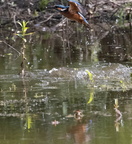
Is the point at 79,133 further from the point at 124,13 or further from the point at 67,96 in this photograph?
the point at 124,13

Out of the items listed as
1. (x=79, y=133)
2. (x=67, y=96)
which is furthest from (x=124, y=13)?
(x=79, y=133)

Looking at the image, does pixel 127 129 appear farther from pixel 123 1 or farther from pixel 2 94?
pixel 123 1

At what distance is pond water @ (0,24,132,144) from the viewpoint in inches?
146

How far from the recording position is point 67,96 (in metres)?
5.14

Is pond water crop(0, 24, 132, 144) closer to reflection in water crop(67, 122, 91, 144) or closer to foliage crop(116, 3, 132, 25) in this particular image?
reflection in water crop(67, 122, 91, 144)

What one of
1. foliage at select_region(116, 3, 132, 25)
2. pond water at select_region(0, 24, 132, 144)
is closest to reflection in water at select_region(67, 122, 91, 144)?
pond water at select_region(0, 24, 132, 144)

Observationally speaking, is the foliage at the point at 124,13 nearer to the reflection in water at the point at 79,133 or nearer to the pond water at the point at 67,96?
the pond water at the point at 67,96

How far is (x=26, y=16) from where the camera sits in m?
15.2

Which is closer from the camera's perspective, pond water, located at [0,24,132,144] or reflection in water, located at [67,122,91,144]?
reflection in water, located at [67,122,91,144]

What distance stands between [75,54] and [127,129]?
5.11 m

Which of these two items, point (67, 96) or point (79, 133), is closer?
point (79, 133)

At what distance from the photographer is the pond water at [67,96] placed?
12.2ft

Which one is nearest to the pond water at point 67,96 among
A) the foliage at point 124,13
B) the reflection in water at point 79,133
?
the reflection in water at point 79,133

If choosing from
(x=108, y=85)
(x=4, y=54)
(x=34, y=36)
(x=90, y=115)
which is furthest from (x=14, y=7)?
(x=90, y=115)
